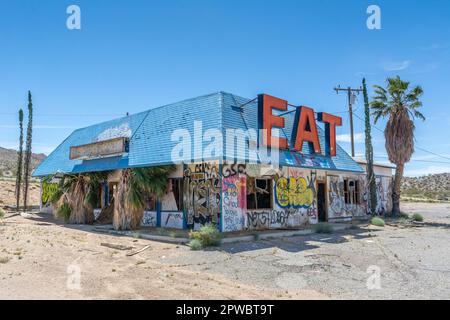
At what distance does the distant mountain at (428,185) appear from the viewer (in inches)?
2608

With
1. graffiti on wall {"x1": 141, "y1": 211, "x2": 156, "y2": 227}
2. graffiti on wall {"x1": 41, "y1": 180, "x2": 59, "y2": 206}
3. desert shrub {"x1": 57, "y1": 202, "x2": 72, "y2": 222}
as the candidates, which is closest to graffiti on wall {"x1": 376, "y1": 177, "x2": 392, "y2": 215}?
graffiti on wall {"x1": 141, "y1": 211, "x2": 156, "y2": 227}

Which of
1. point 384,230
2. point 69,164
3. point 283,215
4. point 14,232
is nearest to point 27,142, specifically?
point 69,164

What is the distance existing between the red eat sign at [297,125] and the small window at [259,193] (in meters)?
1.84

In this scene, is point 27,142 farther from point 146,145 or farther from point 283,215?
point 283,215

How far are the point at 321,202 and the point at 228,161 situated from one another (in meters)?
9.81

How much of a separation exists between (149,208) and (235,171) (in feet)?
18.0

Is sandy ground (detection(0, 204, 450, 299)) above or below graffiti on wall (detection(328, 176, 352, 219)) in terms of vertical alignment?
below

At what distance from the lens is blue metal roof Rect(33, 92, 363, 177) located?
15367mm

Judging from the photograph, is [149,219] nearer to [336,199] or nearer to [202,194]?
[202,194]

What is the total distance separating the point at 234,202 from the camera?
15078 millimetres

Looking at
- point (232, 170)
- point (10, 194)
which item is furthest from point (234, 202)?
point (10, 194)

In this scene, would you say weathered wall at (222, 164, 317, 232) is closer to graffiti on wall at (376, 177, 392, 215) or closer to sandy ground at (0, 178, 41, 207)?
graffiti on wall at (376, 177, 392, 215)

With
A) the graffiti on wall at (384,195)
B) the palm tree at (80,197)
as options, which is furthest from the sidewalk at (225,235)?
the graffiti on wall at (384,195)

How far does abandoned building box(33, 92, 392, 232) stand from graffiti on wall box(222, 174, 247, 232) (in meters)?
0.04
